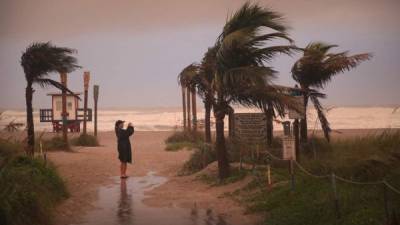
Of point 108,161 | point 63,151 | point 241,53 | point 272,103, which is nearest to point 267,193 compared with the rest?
point 272,103

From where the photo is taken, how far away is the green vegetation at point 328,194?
23.0ft

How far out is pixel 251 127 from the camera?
13523 millimetres

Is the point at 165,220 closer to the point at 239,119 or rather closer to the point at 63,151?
the point at 239,119

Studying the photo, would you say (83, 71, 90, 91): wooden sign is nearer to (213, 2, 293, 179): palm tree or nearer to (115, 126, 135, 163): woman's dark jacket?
(115, 126, 135, 163): woman's dark jacket

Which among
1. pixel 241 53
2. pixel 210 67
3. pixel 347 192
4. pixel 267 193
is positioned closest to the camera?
pixel 347 192

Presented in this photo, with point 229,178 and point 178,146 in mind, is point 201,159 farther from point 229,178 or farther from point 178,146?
point 178,146

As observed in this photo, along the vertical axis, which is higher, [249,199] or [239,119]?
[239,119]

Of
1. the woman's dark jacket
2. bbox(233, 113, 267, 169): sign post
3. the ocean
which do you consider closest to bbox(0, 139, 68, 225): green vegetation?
the woman's dark jacket

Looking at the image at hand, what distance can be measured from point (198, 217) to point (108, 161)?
385 inches

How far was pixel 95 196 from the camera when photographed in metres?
10.8

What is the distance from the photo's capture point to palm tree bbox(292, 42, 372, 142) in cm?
1417

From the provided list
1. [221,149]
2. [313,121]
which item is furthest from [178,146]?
[313,121]

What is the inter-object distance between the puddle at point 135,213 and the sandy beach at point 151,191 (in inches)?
7.6

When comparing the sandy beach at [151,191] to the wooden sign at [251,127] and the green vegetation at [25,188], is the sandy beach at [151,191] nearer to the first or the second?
the green vegetation at [25,188]
